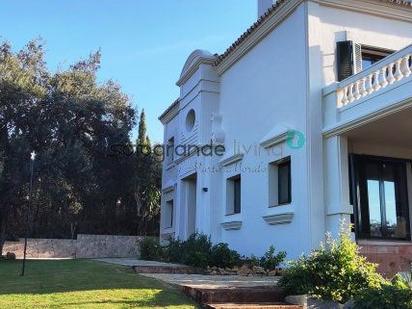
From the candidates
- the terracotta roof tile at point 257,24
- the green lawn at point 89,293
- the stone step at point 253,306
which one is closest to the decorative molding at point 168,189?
the terracotta roof tile at point 257,24

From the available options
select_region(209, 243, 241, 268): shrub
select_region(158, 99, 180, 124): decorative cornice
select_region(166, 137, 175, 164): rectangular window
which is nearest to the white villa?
select_region(209, 243, 241, 268): shrub

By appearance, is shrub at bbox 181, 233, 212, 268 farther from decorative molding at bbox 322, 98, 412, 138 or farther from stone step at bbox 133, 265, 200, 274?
decorative molding at bbox 322, 98, 412, 138

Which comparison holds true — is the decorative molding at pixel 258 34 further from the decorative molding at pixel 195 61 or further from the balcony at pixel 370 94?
the balcony at pixel 370 94

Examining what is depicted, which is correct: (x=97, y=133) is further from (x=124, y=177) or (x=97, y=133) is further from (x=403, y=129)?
(x=403, y=129)

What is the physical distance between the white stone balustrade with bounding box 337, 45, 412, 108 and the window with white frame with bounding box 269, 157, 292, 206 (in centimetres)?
242

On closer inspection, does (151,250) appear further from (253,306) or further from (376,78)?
(253,306)

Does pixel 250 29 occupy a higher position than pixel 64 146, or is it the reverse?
pixel 250 29

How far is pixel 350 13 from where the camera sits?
1325 cm

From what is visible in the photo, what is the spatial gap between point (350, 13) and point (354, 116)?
3.41 meters

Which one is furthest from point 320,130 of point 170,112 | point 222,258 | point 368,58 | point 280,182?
point 170,112

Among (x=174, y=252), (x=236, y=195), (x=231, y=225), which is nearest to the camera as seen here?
(x=174, y=252)

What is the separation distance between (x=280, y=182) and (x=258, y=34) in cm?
451

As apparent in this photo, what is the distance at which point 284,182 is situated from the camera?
13.7 m

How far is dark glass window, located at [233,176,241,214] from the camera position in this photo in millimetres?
16497
